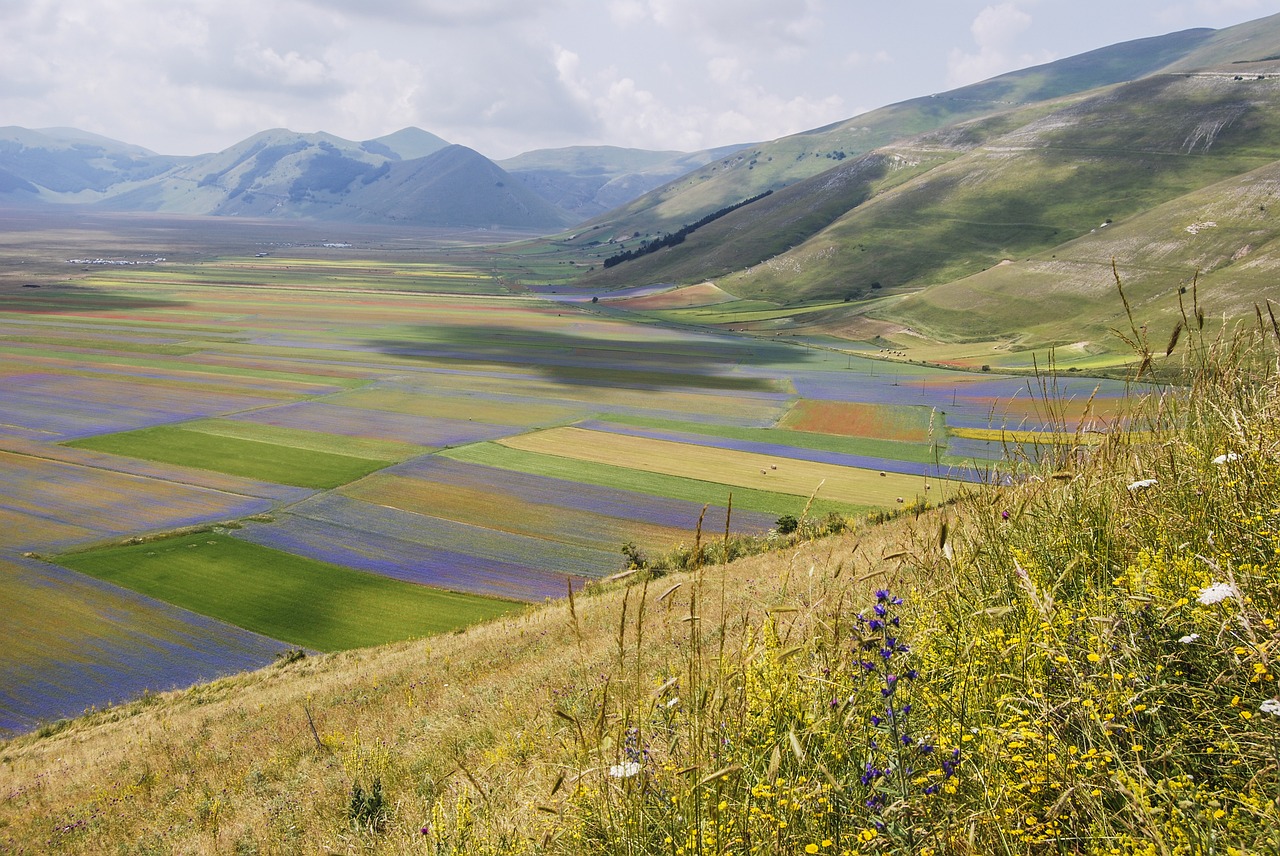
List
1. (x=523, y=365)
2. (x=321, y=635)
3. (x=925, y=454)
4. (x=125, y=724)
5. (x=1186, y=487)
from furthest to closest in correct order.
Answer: (x=523, y=365) < (x=925, y=454) < (x=321, y=635) < (x=125, y=724) < (x=1186, y=487)

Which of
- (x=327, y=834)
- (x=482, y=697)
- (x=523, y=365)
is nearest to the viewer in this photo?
(x=327, y=834)

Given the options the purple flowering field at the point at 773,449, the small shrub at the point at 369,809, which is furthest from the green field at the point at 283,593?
the purple flowering field at the point at 773,449

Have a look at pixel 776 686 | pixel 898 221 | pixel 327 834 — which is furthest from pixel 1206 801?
pixel 898 221

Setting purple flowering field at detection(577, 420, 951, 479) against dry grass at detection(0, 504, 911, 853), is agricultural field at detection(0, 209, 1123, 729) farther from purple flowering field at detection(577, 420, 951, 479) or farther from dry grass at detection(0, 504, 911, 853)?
dry grass at detection(0, 504, 911, 853)

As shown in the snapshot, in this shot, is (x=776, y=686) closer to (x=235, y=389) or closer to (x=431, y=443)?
(x=431, y=443)

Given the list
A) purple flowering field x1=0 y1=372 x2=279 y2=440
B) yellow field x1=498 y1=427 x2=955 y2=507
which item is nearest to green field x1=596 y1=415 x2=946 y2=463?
yellow field x1=498 y1=427 x2=955 y2=507

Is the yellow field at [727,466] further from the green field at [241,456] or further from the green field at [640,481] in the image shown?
the green field at [241,456]
